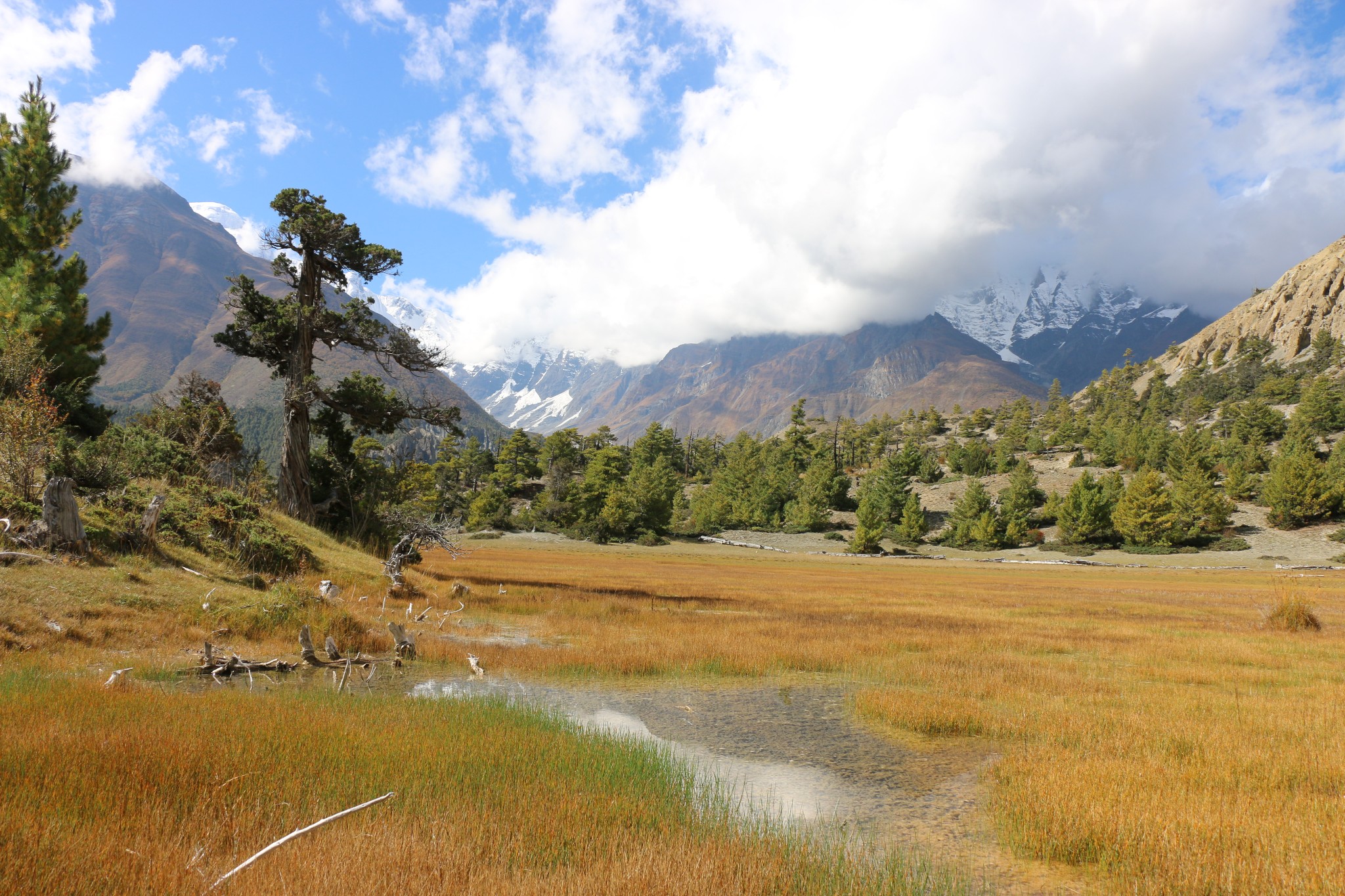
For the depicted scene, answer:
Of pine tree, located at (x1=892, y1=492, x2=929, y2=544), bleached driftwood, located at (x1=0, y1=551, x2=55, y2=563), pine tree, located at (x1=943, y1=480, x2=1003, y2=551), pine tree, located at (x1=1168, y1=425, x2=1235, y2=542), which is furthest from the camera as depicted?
pine tree, located at (x1=892, y1=492, x2=929, y2=544)

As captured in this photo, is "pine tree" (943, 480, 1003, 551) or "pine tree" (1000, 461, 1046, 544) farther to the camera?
"pine tree" (1000, 461, 1046, 544)

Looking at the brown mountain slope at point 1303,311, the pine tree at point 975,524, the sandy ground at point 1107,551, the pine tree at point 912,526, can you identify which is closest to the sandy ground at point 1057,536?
the sandy ground at point 1107,551

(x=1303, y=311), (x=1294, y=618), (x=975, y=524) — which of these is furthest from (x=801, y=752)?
(x=1303, y=311)

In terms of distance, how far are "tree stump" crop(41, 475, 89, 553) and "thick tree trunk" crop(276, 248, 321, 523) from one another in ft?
37.8

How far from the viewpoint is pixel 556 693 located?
11523 mm

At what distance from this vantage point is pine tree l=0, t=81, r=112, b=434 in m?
19.7

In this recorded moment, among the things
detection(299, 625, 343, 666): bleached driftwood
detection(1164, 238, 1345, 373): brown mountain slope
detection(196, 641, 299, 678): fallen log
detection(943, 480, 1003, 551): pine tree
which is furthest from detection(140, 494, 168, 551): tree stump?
detection(1164, 238, 1345, 373): brown mountain slope

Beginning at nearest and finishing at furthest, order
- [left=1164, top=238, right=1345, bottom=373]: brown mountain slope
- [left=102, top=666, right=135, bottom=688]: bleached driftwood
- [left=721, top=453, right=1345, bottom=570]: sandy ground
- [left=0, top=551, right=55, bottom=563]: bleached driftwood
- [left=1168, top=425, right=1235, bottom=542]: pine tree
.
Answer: [left=102, top=666, right=135, bottom=688]: bleached driftwood < [left=0, top=551, right=55, bottom=563]: bleached driftwood < [left=721, top=453, right=1345, bottom=570]: sandy ground < [left=1168, top=425, right=1235, bottom=542]: pine tree < [left=1164, top=238, right=1345, bottom=373]: brown mountain slope

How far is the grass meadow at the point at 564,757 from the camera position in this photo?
461cm

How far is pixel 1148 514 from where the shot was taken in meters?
77.4

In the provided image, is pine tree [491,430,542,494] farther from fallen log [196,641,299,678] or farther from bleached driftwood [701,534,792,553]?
fallen log [196,641,299,678]

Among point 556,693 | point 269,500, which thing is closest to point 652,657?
point 556,693

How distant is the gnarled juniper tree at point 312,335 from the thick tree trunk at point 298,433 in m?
0.03

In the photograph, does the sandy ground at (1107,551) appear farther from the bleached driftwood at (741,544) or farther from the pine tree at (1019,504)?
the pine tree at (1019,504)
